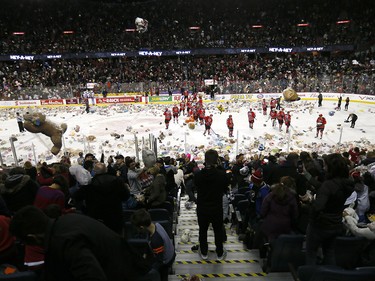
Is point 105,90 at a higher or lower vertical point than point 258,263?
higher

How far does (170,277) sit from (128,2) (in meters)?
41.8

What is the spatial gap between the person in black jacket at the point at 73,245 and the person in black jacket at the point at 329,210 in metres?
2.34

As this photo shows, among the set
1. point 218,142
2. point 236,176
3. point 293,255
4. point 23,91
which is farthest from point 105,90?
point 293,255

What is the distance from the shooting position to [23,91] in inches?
1066

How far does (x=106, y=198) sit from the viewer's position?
3.73 meters

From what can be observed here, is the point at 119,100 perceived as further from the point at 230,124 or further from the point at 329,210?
the point at 329,210

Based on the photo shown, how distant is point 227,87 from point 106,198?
2551 centimetres

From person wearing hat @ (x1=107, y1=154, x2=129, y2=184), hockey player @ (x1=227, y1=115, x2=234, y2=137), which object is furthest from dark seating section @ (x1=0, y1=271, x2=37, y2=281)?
hockey player @ (x1=227, y1=115, x2=234, y2=137)

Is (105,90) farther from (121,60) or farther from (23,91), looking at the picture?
(121,60)

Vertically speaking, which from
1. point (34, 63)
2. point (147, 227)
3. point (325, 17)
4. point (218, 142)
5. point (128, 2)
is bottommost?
point (218, 142)

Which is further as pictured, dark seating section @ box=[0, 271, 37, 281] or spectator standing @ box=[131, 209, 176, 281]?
spectator standing @ box=[131, 209, 176, 281]

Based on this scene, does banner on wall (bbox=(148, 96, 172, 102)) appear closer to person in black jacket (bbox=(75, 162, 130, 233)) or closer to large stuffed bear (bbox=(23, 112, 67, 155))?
large stuffed bear (bbox=(23, 112, 67, 155))

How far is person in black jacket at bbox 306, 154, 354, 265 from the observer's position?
3.55 meters

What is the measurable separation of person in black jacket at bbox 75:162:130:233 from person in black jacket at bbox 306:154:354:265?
2.16 metres
